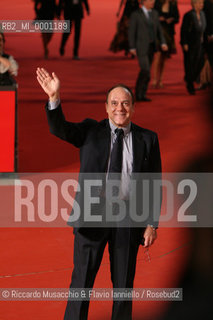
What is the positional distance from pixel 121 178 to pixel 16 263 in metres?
2.58

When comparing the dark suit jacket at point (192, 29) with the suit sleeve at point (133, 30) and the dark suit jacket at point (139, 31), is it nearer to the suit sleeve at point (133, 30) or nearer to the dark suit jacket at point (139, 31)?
the dark suit jacket at point (139, 31)

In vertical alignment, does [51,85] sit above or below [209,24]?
above

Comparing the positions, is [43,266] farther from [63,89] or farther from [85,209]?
[63,89]

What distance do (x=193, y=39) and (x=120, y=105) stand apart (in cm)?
1094

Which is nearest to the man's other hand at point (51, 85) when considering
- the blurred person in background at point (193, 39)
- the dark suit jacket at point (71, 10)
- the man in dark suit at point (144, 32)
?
the man in dark suit at point (144, 32)

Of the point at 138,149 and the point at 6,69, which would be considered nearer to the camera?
the point at 138,149

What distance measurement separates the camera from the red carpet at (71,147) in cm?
662

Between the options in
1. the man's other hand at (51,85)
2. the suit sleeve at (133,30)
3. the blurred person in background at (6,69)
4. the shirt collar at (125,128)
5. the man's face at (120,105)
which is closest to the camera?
the man's other hand at (51,85)

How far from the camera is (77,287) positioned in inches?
192

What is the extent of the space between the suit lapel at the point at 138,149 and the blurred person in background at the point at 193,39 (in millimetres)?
10526

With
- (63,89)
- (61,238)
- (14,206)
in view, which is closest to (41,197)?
(14,206)

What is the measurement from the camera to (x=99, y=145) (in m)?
4.80

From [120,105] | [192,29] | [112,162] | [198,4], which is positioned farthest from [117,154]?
[192,29]

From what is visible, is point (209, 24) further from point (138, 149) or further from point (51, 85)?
point (51, 85)
